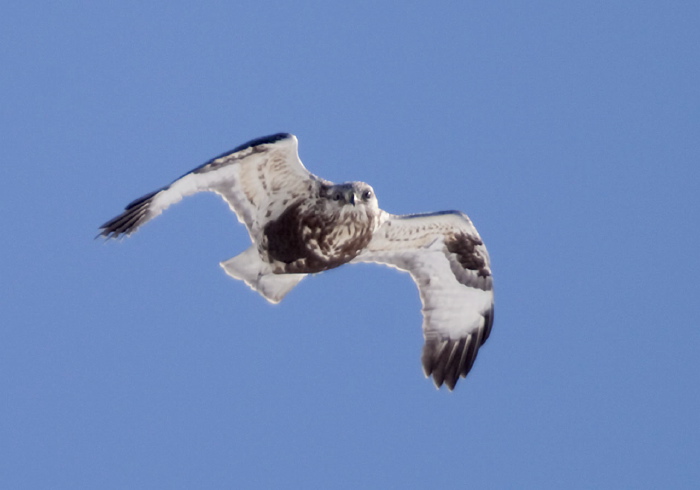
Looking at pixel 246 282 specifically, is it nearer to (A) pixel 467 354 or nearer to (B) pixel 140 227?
(B) pixel 140 227

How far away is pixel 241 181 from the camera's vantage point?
43.1ft

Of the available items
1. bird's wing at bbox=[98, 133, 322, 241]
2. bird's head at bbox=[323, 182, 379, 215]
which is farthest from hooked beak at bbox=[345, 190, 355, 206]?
bird's wing at bbox=[98, 133, 322, 241]

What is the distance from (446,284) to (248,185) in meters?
2.68

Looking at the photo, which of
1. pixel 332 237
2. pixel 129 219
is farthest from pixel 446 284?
pixel 129 219

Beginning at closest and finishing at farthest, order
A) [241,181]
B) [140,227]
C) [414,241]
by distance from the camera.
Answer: [140,227] → [241,181] → [414,241]

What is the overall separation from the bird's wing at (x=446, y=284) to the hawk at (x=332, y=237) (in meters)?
0.01

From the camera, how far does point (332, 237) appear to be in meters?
12.8

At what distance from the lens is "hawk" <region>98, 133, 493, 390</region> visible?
41.5 ft

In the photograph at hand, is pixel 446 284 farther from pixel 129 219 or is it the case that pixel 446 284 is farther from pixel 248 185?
pixel 129 219

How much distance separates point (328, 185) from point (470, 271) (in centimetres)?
224

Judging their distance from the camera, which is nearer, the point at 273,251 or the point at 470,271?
the point at 273,251

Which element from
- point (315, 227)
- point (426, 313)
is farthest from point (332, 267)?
point (426, 313)

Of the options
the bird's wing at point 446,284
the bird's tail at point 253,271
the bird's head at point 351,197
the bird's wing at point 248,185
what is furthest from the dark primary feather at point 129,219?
the bird's wing at point 446,284

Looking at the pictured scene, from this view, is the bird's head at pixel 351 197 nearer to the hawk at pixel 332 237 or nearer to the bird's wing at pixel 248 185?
the hawk at pixel 332 237
